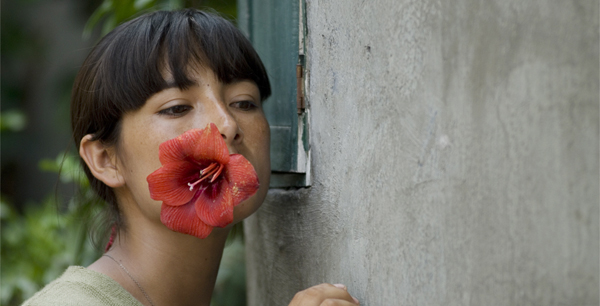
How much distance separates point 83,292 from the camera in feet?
4.58

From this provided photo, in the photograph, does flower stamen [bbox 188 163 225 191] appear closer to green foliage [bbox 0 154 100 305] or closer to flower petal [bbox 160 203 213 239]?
flower petal [bbox 160 203 213 239]

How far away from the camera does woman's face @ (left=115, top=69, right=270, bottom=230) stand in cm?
139

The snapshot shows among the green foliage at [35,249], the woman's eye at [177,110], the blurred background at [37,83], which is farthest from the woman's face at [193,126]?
the blurred background at [37,83]

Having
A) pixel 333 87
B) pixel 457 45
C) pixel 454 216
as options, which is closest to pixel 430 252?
pixel 454 216

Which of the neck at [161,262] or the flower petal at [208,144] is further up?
the flower petal at [208,144]

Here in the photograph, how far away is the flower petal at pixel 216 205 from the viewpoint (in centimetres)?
123

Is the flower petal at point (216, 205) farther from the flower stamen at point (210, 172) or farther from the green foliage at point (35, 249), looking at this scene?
the green foliage at point (35, 249)

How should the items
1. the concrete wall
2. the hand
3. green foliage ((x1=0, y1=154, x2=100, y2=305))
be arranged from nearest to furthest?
the concrete wall
the hand
green foliage ((x1=0, y1=154, x2=100, y2=305))

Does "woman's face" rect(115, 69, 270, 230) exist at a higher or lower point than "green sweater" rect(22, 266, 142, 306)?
higher

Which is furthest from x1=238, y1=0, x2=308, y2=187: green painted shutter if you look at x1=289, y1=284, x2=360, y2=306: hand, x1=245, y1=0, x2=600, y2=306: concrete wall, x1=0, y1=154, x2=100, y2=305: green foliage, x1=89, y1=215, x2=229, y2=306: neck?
x1=0, y1=154, x2=100, y2=305: green foliage

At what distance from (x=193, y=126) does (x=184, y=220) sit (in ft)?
0.79

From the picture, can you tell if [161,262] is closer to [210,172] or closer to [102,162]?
[102,162]

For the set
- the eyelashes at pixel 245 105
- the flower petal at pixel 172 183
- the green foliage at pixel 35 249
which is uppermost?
the eyelashes at pixel 245 105

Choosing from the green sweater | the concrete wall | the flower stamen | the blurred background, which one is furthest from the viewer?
the blurred background
